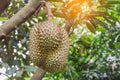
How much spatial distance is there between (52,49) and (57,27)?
0.07 meters

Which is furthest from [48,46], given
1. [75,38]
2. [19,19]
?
[75,38]

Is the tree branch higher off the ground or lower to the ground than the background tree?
higher

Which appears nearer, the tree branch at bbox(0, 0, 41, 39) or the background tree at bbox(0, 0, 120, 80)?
the tree branch at bbox(0, 0, 41, 39)

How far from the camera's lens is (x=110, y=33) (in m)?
2.38

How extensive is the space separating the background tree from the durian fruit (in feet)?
0.21

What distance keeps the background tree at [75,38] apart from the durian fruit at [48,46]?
6 cm

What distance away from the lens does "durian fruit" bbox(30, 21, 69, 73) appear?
40.3 inches

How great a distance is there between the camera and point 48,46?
3.42ft

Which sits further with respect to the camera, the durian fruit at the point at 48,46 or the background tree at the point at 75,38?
the background tree at the point at 75,38

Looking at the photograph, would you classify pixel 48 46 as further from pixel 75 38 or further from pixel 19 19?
pixel 75 38

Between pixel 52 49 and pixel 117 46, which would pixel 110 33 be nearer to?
pixel 117 46

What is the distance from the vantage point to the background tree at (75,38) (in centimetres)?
119

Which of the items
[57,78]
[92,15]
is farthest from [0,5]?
[57,78]

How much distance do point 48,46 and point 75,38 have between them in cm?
108
